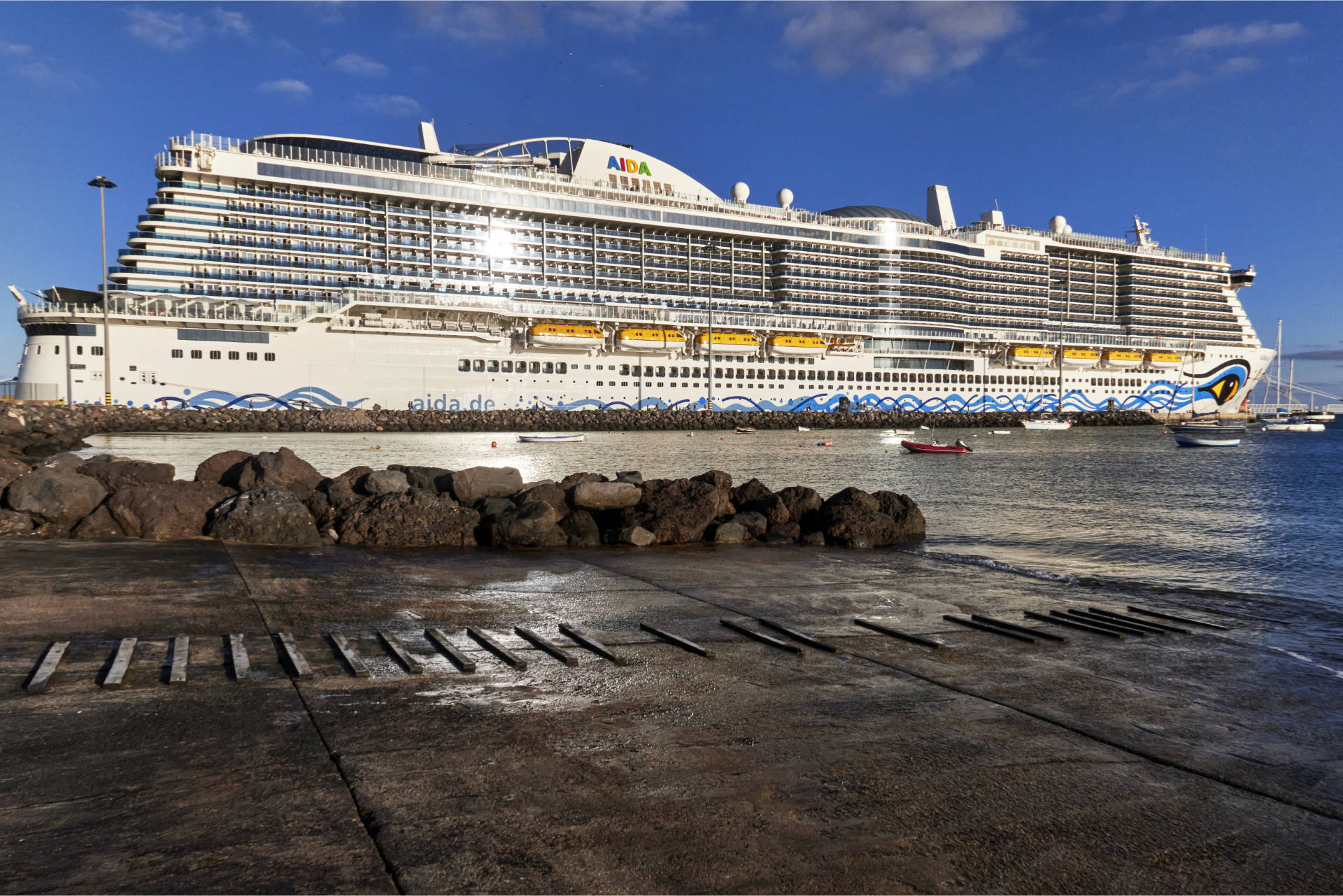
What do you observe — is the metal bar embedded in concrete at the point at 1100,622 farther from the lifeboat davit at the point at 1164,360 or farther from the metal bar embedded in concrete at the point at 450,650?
the lifeboat davit at the point at 1164,360

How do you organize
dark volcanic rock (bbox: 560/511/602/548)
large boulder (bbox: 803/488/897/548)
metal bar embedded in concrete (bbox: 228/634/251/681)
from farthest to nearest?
large boulder (bbox: 803/488/897/548), dark volcanic rock (bbox: 560/511/602/548), metal bar embedded in concrete (bbox: 228/634/251/681)

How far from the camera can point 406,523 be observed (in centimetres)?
1344

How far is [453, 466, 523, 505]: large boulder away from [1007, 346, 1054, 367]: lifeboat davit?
7955 cm

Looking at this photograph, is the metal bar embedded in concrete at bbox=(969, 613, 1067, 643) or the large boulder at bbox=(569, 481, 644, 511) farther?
the large boulder at bbox=(569, 481, 644, 511)

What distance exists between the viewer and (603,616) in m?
8.58

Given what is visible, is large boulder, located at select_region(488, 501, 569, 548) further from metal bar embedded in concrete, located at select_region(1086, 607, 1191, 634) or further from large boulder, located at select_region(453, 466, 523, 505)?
metal bar embedded in concrete, located at select_region(1086, 607, 1191, 634)

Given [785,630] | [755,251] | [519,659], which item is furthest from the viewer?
[755,251]

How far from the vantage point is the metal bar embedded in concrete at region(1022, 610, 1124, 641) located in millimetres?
8525

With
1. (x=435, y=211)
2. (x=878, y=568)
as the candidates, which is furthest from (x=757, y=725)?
(x=435, y=211)

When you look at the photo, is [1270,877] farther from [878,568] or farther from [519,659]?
[878,568]

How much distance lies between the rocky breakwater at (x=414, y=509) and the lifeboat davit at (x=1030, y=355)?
250ft

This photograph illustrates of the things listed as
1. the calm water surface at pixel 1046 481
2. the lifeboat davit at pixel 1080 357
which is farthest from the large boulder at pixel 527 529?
the lifeboat davit at pixel 1080 357

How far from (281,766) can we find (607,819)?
5.83 ft

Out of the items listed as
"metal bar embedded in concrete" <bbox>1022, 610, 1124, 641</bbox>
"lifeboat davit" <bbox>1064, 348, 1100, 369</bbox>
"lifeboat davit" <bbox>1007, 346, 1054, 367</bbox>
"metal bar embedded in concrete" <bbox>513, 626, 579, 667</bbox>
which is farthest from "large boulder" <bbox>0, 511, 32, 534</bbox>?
"lifeboat davit" <bbox>1064, 348, 1100, 369</bbox>
